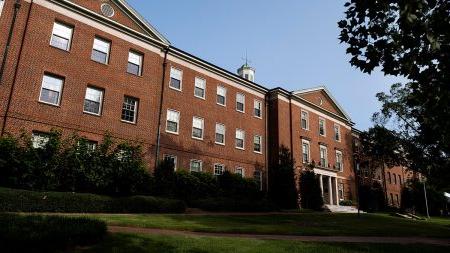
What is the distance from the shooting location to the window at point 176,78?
29.2 m

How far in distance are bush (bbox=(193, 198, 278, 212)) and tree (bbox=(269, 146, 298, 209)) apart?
19.7 feet

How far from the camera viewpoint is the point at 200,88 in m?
31.5

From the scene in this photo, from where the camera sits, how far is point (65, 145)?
2022 centimetres

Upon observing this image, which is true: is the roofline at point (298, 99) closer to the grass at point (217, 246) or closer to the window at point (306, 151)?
the window at point (306, 151)

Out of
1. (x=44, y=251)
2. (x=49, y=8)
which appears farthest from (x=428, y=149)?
(x=44, y=251)

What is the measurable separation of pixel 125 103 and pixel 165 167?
5105 millimetres

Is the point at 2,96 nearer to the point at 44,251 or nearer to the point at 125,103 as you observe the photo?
the point at 125,103

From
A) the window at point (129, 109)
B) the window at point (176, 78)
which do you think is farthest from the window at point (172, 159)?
the window at point (176, 78)

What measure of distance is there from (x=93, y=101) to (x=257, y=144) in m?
17.0

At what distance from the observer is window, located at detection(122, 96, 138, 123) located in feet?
83.3

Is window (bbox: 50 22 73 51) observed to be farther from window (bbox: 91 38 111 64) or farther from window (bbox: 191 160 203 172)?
window (bbox: 191 160 203 172)

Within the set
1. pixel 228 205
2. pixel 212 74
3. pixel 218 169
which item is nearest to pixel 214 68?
pixel 212 74

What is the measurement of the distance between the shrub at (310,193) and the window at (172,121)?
1432 centimetres

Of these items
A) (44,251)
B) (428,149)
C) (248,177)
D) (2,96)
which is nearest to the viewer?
(44,251)
